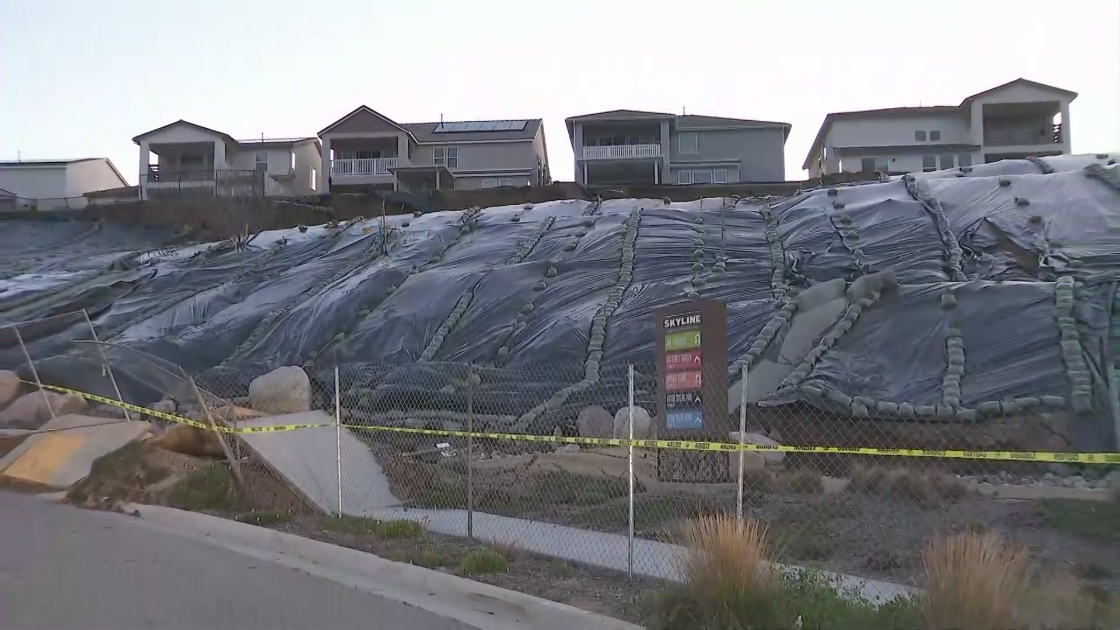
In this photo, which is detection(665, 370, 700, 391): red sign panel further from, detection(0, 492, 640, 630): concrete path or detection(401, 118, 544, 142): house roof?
detection(401, 118, 544, 142): house roof

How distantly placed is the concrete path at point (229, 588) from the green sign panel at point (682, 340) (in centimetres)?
340

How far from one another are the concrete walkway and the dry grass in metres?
1.45

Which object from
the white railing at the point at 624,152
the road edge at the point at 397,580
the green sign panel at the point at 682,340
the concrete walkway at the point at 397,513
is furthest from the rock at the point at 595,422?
the white railing at the point at 624,152

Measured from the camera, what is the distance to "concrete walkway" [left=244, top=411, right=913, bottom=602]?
755 cm

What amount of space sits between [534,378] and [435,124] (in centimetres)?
3904

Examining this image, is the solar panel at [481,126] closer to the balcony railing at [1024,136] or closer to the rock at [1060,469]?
the balcony railing at [1024,136]

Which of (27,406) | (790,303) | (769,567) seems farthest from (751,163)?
(769,567)

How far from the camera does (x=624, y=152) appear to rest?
46250mm

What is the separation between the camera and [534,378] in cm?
1497

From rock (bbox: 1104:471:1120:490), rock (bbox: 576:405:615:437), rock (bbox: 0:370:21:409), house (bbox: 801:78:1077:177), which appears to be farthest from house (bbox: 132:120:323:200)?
rock (bbox: 1104:471:1120:490)

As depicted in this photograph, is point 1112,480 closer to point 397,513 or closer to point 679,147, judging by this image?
point 397,513

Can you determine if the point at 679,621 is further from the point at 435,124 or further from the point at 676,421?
the point at 435,124

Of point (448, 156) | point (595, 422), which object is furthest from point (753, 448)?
point (448, 156)

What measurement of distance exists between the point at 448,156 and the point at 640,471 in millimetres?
40344
